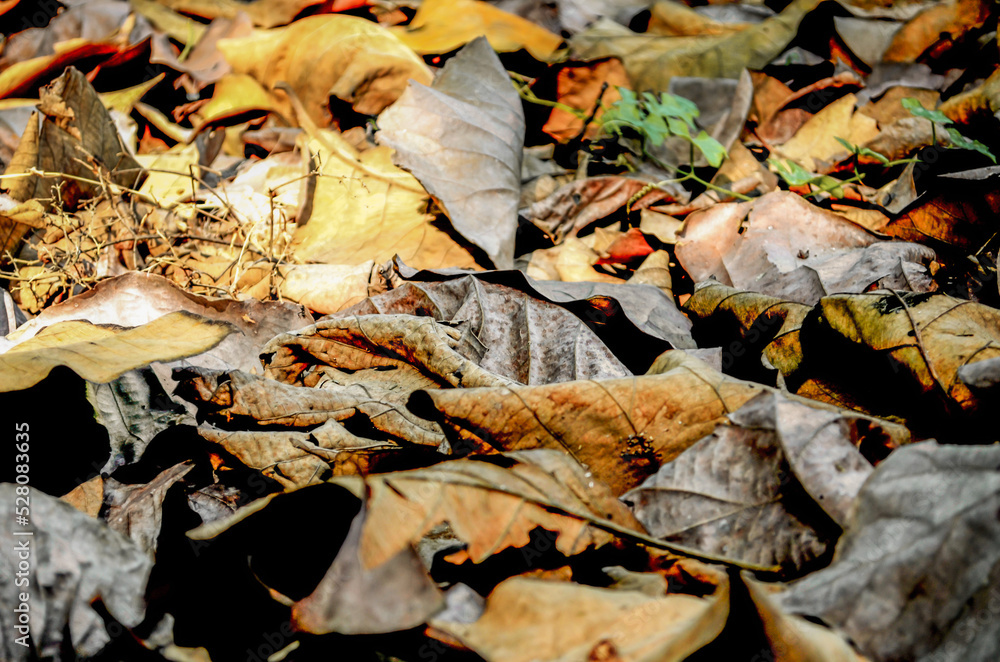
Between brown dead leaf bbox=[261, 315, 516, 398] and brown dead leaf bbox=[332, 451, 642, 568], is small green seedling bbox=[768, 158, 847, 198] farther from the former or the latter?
brown dead leaf bbox=[332, 451, 642, 568]

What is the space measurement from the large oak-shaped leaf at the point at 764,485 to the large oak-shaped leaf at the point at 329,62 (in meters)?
2.29

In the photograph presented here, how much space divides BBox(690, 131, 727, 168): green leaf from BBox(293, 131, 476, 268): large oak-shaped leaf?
1065 mm

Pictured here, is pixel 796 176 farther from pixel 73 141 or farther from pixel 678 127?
pixel 73 141

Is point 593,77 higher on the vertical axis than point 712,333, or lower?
higher

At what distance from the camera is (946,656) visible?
831 millimetres

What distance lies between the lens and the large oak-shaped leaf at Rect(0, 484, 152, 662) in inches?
39.4

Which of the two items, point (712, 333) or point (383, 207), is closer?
point (712, 333)

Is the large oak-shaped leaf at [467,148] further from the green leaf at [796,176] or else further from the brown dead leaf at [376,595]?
the brown dead leaf at [376,595]

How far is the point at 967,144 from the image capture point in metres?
2.10

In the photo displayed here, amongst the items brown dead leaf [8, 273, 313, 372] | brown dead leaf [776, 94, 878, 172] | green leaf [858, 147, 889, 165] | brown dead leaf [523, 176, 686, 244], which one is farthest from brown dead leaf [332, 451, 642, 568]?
brown dead leaf [776, 94, 878, 172]

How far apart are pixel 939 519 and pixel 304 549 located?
99 centimetres

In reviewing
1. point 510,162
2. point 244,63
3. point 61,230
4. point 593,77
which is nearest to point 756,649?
point 510,162

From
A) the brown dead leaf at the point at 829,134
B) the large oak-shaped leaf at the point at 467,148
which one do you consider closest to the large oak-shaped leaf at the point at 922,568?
the large oak-shaped leaf at the point at 467,148

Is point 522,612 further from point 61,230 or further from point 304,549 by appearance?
point 61,230
